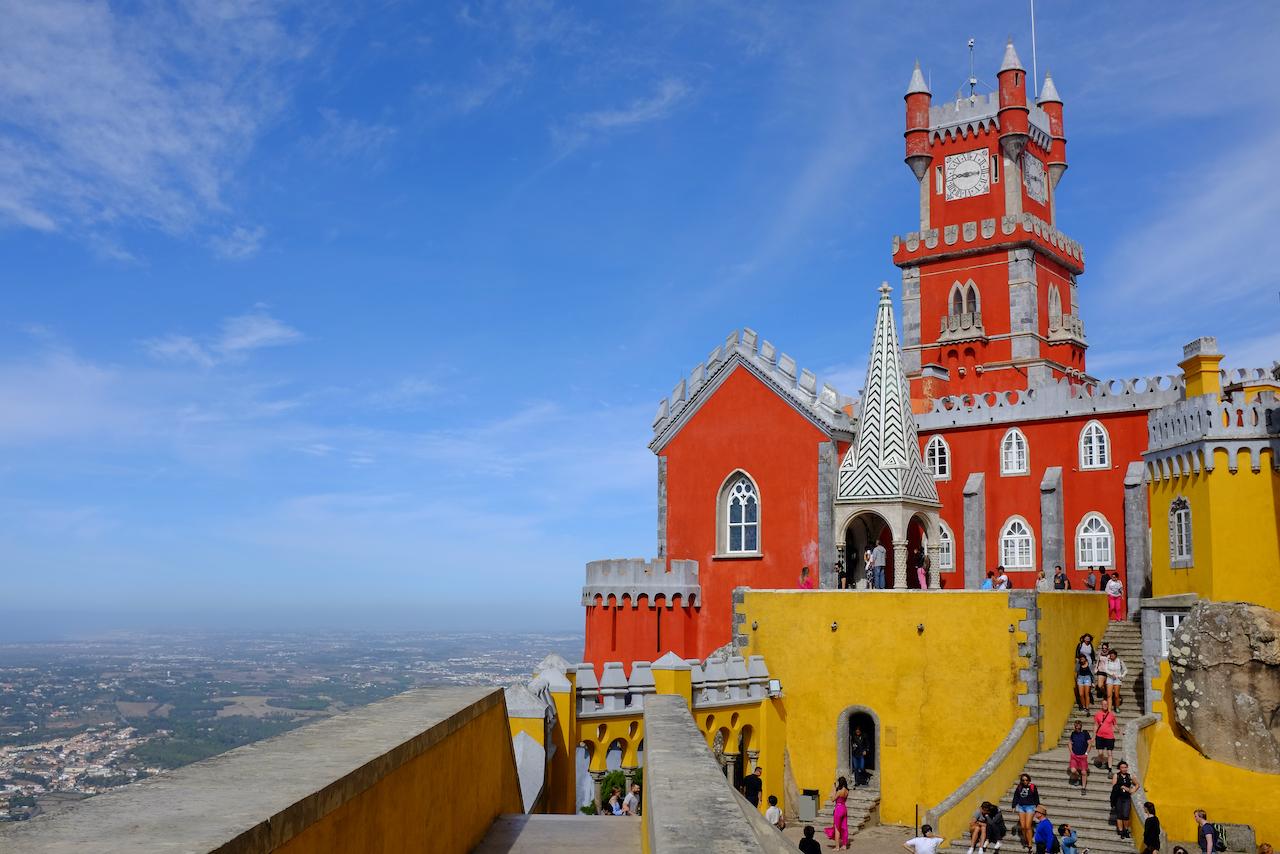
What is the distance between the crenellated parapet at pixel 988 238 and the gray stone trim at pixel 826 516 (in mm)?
17884

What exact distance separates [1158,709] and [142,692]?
77.1m

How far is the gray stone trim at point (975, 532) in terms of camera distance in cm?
3194

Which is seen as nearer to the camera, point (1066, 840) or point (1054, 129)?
point (1066, 840)

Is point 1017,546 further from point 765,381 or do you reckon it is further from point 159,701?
point 159,701

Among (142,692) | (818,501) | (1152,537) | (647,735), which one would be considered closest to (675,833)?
(647,735)

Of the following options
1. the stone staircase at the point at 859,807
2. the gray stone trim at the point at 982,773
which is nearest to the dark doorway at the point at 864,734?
the stone staircase at the point at 859,807

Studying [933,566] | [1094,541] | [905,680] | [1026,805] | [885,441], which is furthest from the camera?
[1094,541]

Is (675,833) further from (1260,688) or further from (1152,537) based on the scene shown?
(1152,537)

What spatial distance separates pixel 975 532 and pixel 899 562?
838 centimetres

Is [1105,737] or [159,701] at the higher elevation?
[1105,737]

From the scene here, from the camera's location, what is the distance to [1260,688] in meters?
21.1

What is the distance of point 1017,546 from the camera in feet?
104

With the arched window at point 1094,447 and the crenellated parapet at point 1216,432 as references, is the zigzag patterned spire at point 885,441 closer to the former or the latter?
the crenellated parapet at point 1216,432

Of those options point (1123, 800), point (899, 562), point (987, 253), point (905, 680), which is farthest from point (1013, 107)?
point (1123, 800)
